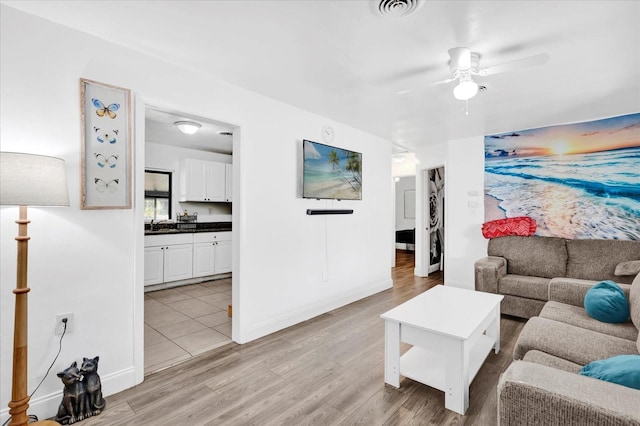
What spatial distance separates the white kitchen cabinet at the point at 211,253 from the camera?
5.24 metres

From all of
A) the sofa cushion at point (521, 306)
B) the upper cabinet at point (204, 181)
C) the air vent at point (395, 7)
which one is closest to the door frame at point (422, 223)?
the sofa cushion at point (521, 306)

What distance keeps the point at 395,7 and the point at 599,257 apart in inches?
143

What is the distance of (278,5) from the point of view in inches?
68.1

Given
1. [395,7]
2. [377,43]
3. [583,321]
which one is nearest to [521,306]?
[583,321]

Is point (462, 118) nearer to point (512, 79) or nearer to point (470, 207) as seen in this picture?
point (512, 79)

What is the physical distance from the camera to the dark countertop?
4945 millimetres

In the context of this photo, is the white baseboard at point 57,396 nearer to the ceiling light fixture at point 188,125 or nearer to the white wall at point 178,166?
the ceiling light fixture at point 188,125

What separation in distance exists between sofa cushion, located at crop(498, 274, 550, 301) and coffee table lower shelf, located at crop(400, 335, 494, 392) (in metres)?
1.28

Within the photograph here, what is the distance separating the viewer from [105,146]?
6.82 ft

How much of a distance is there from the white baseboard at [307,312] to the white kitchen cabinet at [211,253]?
252 cm

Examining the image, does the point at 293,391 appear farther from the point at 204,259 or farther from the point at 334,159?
the point at 204,259

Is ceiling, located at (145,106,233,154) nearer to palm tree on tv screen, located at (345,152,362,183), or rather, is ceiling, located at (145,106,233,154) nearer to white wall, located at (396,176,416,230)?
palm tree on tv screen, located at (345,152,362,183)

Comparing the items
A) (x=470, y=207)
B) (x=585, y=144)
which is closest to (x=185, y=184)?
(x=470, y=207)

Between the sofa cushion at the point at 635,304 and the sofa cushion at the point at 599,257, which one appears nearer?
the sofa cushion at the point at 635,304
